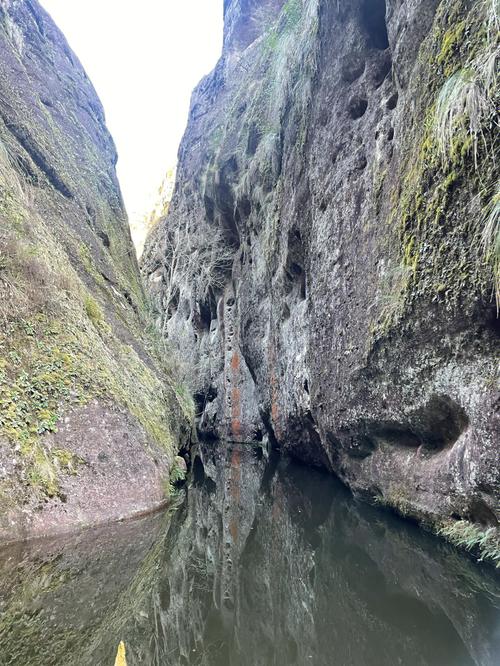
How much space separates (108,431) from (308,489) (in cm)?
575

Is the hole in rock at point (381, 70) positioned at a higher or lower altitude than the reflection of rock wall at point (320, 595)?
higher

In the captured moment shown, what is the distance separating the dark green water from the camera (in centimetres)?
331

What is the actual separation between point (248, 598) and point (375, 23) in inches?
418

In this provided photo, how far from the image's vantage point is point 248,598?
175 inches

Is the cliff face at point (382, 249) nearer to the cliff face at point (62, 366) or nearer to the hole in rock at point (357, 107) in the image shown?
the hole in rock at point (357, 107)

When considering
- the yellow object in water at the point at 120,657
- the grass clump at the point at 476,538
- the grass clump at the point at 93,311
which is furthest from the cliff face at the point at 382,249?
the grass clump at the point at 93,311

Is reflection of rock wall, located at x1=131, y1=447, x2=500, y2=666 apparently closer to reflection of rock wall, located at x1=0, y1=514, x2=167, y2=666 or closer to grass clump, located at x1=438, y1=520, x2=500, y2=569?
grass clump, located at x1=438, y1=520, x2=500, y2=569

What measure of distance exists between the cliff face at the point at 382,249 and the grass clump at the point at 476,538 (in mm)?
132

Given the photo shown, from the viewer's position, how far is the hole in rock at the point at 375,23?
8.66m

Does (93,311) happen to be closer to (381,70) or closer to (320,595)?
(320,595)

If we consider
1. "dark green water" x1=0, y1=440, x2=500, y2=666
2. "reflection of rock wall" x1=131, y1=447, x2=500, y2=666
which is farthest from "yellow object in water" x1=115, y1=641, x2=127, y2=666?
"reflection of rock wall" x1=131, y1=447, x2=500, y2=666

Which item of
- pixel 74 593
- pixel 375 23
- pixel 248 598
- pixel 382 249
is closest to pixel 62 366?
pixel 74 593

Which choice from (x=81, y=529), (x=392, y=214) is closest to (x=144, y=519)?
(x=81, y=529)

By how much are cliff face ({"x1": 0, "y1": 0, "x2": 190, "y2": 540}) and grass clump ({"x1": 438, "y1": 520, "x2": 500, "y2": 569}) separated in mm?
4558
